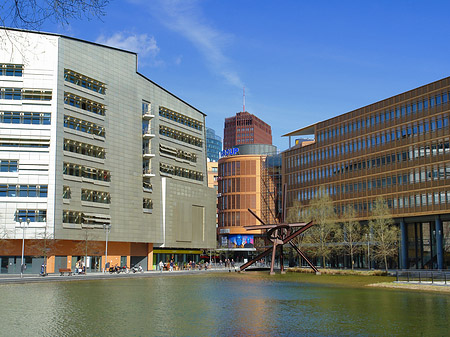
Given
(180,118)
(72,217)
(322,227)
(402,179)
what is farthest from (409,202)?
(72,217)

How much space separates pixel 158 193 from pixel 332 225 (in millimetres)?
32788

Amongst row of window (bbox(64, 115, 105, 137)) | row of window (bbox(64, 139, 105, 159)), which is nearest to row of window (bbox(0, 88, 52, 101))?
row of window (bbox(64, 115, 105, 137))

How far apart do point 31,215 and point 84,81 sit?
23.9 m

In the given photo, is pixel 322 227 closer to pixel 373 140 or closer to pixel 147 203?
pixel 373 140

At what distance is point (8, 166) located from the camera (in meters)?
82.7

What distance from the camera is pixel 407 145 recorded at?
3720 inches

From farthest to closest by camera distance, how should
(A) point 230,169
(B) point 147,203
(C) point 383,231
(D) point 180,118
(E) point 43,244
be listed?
(A) point 230,169 < (D) point 180,118 < (B) point 147,203 < (C) point 383,231 < (E) point 43,244

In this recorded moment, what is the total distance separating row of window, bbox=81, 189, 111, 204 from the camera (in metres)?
89.0

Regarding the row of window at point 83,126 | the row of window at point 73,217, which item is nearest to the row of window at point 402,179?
the row of window at point 83,126

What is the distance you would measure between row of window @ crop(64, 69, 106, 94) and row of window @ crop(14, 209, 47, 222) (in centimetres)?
2148

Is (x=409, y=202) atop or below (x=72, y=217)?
atop

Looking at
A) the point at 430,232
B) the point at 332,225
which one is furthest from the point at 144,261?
the point at 430,232

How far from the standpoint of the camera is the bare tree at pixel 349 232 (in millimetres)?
97750

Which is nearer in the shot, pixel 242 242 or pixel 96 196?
pixel 96 196
